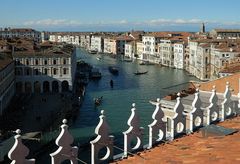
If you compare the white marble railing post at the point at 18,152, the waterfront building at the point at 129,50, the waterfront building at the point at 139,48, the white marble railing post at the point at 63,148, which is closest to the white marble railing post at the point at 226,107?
the white marble railing post at the point at 63,148

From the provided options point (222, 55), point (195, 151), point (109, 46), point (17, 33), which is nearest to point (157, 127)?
point (195, 151)

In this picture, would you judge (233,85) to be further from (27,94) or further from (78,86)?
(78,86)

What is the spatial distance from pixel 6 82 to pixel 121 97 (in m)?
9.17

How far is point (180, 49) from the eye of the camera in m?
62.1

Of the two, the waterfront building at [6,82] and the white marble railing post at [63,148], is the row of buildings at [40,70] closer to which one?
the waterfront building at [6,82]

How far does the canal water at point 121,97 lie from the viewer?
2218 centimetres

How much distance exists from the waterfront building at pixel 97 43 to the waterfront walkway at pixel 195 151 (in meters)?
93.4

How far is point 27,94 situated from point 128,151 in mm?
30769

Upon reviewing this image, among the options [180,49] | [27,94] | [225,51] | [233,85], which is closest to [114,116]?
[27,94]

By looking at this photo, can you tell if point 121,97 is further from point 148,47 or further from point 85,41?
point 85,41

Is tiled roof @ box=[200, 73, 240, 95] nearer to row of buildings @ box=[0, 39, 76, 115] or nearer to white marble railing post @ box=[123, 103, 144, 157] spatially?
white marble railing post @ box=[123, 103, 144, 157]

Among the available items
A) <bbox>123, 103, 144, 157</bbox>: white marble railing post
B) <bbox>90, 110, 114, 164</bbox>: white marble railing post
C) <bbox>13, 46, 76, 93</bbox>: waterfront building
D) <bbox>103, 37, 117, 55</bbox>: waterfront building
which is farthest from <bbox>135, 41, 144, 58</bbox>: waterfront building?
<bbox>90, 110, 114, 164</bbox>: white marble railing post

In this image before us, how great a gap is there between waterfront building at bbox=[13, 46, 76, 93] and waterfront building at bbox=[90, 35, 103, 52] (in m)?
62.5

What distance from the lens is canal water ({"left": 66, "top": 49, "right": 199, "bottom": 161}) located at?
72.8 ft
